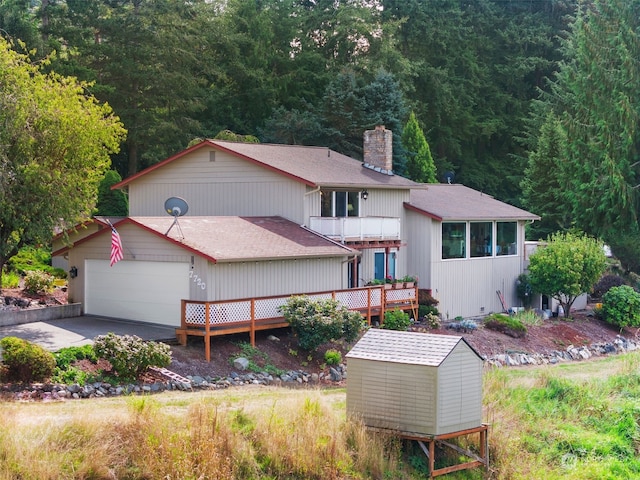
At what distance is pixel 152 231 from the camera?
90.4 feet

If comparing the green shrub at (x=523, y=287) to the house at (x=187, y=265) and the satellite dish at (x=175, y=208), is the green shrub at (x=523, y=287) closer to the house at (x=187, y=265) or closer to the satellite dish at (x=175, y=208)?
the house at (x=187, y=265)

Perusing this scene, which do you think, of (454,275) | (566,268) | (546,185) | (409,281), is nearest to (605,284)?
(566,268)

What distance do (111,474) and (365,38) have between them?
49.5 m

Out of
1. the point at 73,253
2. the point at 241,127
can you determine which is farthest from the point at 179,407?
the point at 241,127

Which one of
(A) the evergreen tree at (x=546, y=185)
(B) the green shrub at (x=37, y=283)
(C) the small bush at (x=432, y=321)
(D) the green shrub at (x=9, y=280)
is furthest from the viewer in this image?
(A) the evergreen tree at (x=546, y=185)

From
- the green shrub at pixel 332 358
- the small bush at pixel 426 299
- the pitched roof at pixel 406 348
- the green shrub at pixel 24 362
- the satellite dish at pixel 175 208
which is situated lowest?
the green shrub at pixel 332 358

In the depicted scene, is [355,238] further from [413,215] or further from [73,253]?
[73,253]

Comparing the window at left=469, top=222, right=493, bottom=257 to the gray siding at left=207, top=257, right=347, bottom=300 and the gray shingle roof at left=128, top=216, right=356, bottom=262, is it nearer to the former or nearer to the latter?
the gray siding at left=207, top=257, right=347, bottom=300

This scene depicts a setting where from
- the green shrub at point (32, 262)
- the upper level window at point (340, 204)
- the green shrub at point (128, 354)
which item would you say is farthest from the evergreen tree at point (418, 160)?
the green shrub at point (128, 354)

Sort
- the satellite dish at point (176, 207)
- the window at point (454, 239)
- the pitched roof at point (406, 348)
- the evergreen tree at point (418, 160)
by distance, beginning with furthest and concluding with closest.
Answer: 1. the evergreen tree at point (418, 160)
2. the window at point (454, 239)
3. the satellite dish at point (176, 207)
4. the pitched roof at point (406, 348)

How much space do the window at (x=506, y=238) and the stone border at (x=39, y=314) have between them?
17.1 metres

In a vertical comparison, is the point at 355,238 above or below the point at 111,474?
above

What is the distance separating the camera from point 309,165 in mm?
34906

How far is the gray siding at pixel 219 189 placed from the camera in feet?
109
